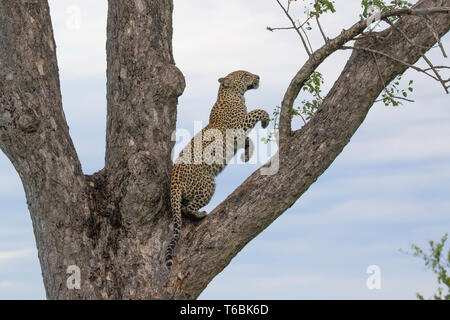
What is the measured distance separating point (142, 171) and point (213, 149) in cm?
146

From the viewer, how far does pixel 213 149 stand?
7215 mm

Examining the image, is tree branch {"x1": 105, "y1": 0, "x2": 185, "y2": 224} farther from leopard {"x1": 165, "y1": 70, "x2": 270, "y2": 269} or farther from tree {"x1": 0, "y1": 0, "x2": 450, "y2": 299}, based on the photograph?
leopard {"x1": 165, "y1": 70, "x2": 270, "y2": 269}

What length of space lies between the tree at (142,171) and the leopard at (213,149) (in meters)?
0.15

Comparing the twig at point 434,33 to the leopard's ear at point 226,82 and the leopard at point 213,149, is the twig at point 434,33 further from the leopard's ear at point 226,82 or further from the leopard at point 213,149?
the leopard's ear at point 226,82

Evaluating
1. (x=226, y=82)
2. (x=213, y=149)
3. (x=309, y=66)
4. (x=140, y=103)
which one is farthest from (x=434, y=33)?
(x=226, y=82)

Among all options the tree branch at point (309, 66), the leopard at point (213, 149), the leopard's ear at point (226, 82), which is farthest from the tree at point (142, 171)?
the leopard's ear at point (226, 82)

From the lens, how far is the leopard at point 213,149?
6359 mm

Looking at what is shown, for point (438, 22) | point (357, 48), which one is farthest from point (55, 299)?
point (438, 22)

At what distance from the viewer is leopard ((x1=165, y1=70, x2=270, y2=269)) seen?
6359 millimetres

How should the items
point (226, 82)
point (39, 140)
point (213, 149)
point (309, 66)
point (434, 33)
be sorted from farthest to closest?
point (226, 82), point (213, 149), point (309, 66), point (39, 140), point (434, 33)

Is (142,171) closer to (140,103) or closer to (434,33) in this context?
(140,103)

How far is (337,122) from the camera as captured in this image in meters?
5.84
